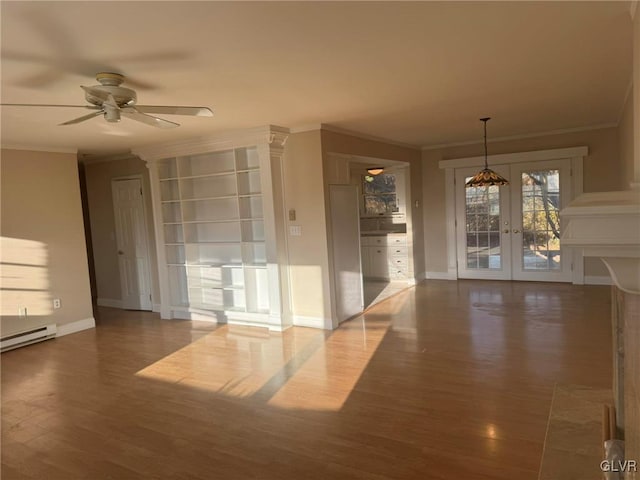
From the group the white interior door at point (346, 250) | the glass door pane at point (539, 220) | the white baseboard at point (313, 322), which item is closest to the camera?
the white baseboard at point (313, 322)

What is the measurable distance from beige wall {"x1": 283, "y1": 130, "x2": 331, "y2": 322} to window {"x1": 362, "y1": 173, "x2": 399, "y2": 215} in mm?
3124

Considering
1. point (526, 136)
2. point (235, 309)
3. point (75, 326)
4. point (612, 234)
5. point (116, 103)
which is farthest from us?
point (526, 136)

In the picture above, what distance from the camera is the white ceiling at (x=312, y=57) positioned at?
84.0 inches

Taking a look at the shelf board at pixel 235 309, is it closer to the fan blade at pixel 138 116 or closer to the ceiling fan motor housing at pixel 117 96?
the fan blade at pixel 138 116

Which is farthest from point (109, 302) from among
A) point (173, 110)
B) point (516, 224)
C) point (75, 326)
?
point (516, 224)

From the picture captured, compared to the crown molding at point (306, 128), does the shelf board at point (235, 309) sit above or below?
below

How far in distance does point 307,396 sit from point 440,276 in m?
5.21

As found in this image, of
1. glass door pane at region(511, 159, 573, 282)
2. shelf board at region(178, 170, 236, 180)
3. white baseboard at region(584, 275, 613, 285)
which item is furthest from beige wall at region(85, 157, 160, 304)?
white baseboard at region(584, 275, 613, 285)

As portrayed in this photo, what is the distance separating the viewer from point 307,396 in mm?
3400

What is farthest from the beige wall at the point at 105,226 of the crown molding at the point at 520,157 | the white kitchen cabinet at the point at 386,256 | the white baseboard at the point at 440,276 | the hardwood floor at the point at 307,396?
the crown molding at the point at 520,157

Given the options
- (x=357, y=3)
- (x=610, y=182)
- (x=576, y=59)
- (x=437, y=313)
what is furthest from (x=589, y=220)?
(x=610, y=182)

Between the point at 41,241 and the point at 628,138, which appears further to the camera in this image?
the point at 41,241

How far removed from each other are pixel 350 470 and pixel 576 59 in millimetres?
3212

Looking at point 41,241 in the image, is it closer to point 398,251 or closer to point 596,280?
point 398,251
